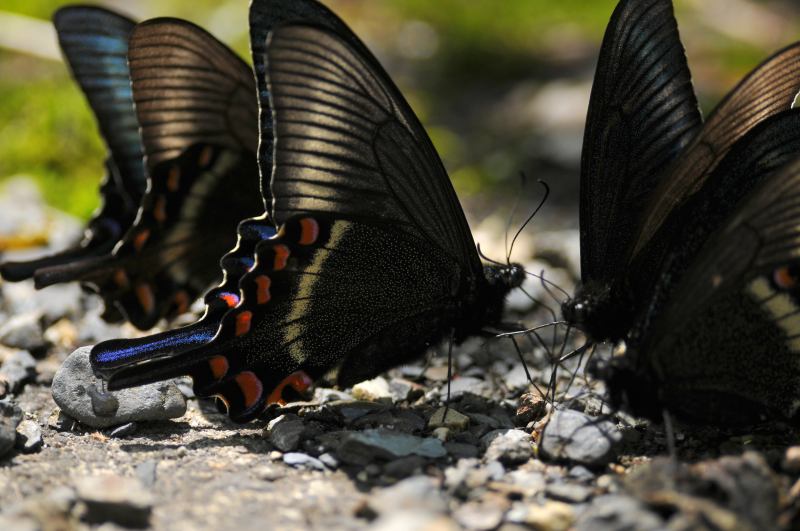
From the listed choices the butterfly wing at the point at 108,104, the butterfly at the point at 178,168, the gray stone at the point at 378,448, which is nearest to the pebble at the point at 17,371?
the butterfly at the point at 178,168

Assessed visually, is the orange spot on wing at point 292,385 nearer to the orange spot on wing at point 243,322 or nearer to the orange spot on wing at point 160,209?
the orange spot on wing at point 243,322

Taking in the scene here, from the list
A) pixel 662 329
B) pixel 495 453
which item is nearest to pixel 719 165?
pixel 662 329

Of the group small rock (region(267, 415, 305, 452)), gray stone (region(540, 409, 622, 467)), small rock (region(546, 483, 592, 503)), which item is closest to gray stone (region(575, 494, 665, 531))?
small rock (region(546, 483, 592, 503))

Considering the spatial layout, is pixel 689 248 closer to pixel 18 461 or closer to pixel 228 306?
pixel 228 306

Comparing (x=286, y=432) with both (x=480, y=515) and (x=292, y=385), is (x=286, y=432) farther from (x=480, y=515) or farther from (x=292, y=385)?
(x=480, y=515)

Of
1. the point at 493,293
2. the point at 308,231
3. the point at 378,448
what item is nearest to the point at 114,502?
the point at 378,448

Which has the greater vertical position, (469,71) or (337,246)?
(469,71)

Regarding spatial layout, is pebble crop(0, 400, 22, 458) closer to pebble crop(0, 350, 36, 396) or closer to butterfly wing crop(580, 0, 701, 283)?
pebble crop(0, 350, 36, 396)
